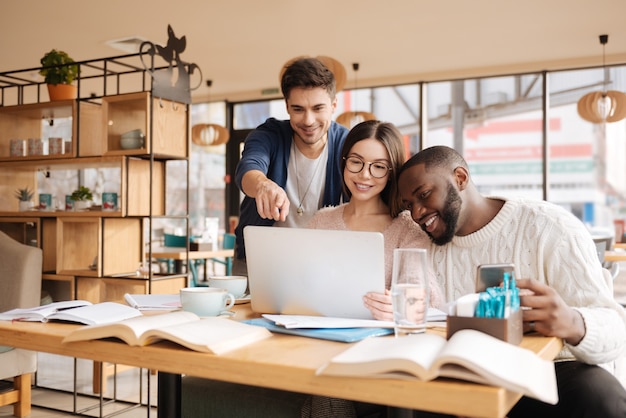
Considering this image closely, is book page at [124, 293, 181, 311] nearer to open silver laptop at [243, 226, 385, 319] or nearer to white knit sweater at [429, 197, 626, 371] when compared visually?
open silver laptop at [243, 226, 385, 319]

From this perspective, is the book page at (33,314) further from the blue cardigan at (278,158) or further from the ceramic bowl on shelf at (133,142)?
the ceramic bowl on shelf at (133,142)

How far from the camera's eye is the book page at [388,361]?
82 centimetres

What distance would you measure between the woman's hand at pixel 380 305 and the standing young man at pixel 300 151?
0.88 metres

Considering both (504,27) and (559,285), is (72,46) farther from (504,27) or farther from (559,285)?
(559,285)

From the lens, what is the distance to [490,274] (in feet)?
3.92

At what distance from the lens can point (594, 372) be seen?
54.2 inches

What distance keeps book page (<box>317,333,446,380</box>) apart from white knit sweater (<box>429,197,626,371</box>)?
1.92 feet

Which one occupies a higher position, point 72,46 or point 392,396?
point 72,46

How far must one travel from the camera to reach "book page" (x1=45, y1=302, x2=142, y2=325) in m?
1.26

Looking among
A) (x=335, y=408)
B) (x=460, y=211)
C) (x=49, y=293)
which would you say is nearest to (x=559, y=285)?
(x=460, y=211)

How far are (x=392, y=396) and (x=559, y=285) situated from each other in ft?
2.76

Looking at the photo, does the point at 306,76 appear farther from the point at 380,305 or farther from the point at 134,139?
the point at 134,139

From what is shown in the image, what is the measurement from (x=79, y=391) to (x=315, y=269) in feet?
8.84

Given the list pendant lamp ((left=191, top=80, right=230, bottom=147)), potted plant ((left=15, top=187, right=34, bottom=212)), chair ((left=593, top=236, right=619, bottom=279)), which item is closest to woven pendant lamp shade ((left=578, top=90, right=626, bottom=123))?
chair ((left=593, top=236, right=619, bottom=279))
